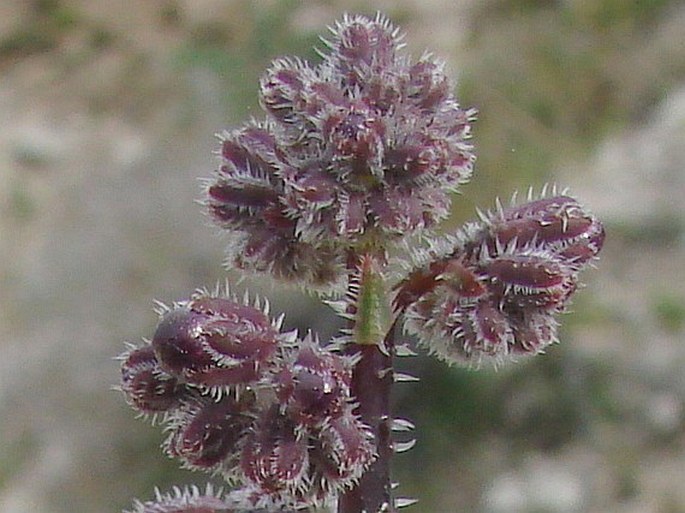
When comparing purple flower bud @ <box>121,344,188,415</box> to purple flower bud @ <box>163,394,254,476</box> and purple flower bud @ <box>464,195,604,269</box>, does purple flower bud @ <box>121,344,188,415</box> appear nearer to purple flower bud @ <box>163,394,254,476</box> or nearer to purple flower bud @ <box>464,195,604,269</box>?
purple flower bud @ <box>163,394,254,476</box>

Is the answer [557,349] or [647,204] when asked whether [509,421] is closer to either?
[557,349]

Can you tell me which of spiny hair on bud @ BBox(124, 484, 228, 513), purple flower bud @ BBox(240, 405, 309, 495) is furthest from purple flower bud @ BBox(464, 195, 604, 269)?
spiny hair on bud @ BBox(124, 484, 228, 513)

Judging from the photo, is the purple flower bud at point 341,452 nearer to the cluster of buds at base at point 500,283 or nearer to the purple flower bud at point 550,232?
the cluster of buds at base at point 500,283

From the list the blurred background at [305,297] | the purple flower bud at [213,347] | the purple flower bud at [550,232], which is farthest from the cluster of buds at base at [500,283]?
the blurred background at [305,297]

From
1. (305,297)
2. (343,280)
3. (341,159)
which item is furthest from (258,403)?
(305,297)

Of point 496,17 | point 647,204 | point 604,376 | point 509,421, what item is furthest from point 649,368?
point 496,17
